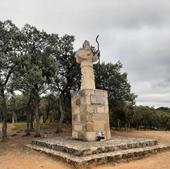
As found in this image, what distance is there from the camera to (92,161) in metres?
12.9

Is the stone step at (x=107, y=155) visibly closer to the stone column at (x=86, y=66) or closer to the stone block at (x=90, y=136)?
the stone block at (x=90, y=136)

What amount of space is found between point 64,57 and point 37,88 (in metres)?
5.08

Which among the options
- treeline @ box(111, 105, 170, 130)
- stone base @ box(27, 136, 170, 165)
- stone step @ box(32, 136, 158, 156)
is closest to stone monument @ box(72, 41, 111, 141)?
stone step @ box(32, 136, 158, 156)

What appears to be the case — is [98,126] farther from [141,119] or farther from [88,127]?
[141,119]

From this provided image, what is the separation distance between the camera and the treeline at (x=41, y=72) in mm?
21625

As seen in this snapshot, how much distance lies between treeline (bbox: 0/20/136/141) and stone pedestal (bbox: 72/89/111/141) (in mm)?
4580

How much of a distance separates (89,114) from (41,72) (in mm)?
5966

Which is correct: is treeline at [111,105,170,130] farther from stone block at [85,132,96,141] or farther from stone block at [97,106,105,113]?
stone block at [85,132,96,141]

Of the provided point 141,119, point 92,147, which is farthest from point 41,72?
point 141,119

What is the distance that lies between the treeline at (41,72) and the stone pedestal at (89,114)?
4.58 metres

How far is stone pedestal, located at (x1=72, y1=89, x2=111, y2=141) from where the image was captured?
690 inches

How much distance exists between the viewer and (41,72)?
21641mm

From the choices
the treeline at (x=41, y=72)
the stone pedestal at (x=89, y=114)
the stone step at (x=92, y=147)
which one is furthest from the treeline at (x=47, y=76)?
the stone step at (x=92, y=147)

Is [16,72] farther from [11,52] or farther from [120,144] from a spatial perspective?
[120,144]
